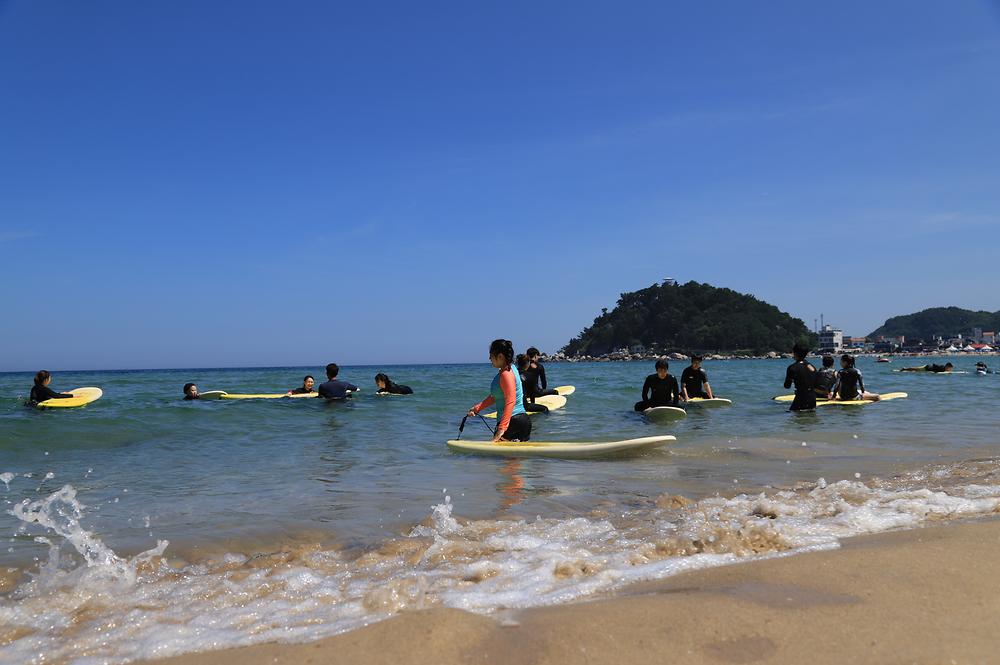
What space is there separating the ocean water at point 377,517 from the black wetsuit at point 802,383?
2.34m

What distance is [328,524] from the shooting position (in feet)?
15.7

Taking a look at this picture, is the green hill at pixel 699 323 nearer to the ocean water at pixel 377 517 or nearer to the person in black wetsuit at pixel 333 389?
the person in black wetsuit at pixel 333 389

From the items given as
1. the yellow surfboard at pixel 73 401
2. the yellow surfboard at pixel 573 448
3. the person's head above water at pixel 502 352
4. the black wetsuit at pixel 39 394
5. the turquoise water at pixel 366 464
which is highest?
the person's head above water at pixel 502 352

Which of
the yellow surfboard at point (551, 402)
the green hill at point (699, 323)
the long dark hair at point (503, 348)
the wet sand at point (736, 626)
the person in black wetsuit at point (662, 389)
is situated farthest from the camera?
the green hill at point (699, 323)

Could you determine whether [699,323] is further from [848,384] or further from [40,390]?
[40,390]

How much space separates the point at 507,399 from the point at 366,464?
6.05 feet

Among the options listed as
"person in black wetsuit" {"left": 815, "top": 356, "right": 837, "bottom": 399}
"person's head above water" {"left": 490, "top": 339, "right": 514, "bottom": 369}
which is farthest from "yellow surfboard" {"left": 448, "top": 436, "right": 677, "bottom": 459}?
"person in black wetsuit" {"left": 815, "top": 356, "right": 837, "bottom": 399}

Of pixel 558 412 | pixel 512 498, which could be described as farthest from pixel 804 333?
pixel 512 498

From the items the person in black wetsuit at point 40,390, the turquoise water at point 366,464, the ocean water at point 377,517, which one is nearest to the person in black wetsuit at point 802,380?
the turquoise water at point 366,464

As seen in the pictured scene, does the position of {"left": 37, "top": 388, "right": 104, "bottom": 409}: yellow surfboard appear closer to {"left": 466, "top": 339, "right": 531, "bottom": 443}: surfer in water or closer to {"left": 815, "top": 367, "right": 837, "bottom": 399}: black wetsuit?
{"left": 466, "top": 339, "right": 531, "bottom": 443}: surfer in water

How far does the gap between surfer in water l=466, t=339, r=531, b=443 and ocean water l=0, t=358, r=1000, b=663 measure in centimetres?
61

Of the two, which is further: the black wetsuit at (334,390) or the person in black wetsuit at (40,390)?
the black wetsuit at (334,390)

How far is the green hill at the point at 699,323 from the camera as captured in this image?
138000 millimetres

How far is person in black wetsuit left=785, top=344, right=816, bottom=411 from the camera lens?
13.1 metres
